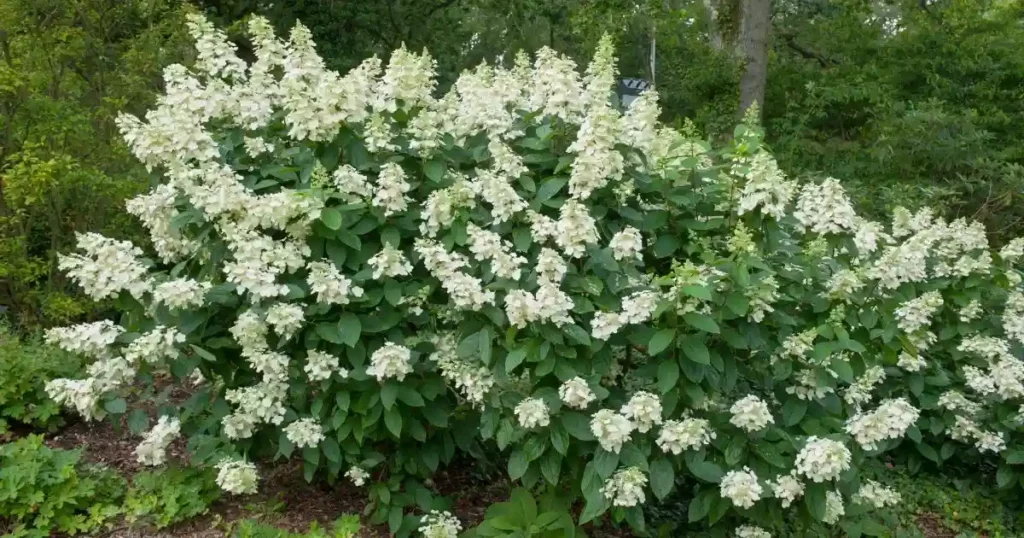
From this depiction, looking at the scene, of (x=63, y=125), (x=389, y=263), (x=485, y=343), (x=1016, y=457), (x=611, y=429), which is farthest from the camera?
(x=63, y=125)

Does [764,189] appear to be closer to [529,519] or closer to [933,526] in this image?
[529,519]

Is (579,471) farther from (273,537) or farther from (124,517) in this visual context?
(124,517)

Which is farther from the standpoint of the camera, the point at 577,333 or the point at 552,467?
the point at 552,467

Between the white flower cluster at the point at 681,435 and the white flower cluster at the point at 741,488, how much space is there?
0.16 m

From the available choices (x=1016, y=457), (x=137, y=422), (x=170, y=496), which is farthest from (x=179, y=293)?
(x=1016, y=457)

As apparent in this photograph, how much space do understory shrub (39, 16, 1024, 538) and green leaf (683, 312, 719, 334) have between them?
0.18ft

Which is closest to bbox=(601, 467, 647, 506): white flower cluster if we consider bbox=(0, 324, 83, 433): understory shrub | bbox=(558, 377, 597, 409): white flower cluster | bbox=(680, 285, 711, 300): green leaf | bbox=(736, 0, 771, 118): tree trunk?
bbox=(558, 377, 597, 409): white flower cluster

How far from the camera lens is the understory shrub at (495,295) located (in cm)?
304

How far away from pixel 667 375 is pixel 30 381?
3.06m

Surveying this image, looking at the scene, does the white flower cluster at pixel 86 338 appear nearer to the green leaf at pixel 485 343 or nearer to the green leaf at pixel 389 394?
the green leaf at pixel 389 394

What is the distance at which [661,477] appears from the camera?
308cm

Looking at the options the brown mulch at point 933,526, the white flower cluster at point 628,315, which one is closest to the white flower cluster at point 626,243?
the white flower cluster at point 628,315

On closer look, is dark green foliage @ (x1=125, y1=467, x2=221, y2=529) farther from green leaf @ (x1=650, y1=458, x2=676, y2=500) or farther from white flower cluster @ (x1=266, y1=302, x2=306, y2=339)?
green leaf @ (x1=650, y1=458, x2=676, y2=500)

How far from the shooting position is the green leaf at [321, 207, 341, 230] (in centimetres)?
308
